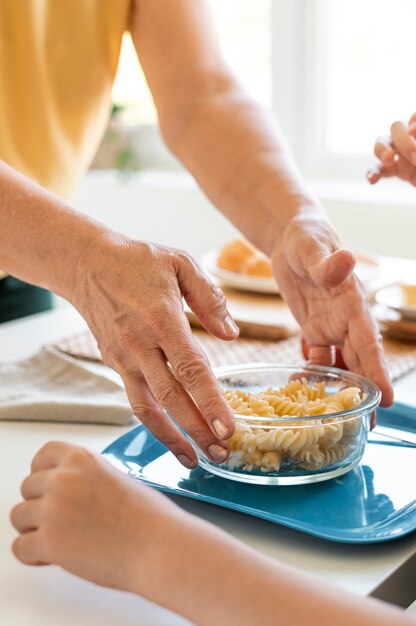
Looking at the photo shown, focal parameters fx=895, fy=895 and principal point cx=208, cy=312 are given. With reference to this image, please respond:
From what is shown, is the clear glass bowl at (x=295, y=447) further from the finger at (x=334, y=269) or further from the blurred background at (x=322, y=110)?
the blurred background at (x=322, y=110)

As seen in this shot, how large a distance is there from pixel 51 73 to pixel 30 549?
3.95 ft

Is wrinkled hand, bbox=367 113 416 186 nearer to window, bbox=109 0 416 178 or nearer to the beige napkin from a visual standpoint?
the beige napkin

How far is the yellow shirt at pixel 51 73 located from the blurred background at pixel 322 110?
1673mm

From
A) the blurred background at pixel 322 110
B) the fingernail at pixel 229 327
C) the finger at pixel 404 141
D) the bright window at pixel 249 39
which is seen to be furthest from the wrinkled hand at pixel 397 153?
the bright window at pixel 249 39

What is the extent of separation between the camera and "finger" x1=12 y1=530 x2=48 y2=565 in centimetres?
79

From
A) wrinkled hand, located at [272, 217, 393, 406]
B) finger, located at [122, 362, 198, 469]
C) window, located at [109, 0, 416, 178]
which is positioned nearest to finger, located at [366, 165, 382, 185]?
wrinkled hand, located at [272, 217, 393, 406]

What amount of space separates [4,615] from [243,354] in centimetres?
83

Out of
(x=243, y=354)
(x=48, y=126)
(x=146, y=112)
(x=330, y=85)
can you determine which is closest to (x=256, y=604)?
(x=243, y=354)

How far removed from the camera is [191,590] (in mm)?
722

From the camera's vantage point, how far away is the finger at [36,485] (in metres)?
0.81

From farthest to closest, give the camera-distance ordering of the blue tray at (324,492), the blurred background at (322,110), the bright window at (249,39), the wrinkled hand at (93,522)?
the bright window at (249,39) < the blurred background at (322,110) < the blue tray at (324,492) < the wrinkled hand at (93,522)

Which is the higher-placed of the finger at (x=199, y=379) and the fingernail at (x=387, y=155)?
the fingernail at (x=387, y=155)

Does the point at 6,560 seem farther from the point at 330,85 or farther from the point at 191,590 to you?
the point at 330,85

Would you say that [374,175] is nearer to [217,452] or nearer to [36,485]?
[217,452]
